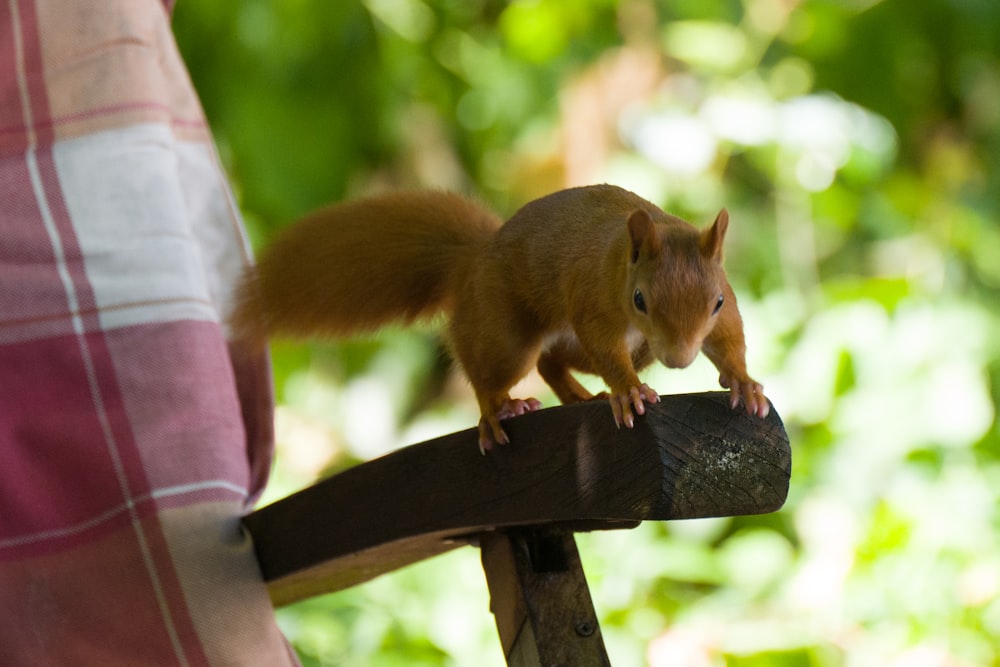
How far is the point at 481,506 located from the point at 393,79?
5.11 ft

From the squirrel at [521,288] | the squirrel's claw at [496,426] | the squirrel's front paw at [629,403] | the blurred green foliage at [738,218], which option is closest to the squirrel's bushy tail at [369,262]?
the squirrel at [521,288]

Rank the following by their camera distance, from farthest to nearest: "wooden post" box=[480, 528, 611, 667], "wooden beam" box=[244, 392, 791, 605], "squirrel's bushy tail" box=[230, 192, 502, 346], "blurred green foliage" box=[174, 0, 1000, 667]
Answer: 1. "blurred green foliage" box=[174, 0, 1000, 667]
2. "squirrel's bushy tail" box=[230, 192, 502, 346]
3. "wooden post" box=[480, 528, 611, 667]
4. "wooden beam" box=[244, 392, 791, 605]

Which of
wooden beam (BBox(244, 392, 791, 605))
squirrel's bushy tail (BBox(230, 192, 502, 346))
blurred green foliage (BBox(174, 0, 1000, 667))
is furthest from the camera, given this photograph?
blurred green foliage (BBox(174, 0, 1000, 667))

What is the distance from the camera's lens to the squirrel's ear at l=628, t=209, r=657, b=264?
605 millimetres

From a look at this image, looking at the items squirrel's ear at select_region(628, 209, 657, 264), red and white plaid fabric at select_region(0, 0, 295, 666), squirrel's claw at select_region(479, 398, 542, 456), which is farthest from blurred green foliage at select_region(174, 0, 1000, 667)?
squirrel's ear at select_region(628, 209, 657, 264)

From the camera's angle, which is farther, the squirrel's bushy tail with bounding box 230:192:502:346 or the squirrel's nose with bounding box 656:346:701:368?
the squirrel's bushy tail with bounding box 230:192:502:346

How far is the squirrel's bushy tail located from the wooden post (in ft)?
0.60

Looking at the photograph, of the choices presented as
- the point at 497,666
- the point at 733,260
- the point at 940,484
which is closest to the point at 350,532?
the point at 497,666

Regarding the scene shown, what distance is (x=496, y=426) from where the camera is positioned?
0.67 meters

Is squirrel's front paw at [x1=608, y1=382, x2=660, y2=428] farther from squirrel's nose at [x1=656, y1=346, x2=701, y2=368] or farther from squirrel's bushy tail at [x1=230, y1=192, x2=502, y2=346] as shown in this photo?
squirrel's bushy tail at [x1=230, y1=192, x2=502, y2=346]

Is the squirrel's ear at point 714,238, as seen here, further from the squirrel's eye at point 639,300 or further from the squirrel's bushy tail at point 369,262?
the squirrel's bushy tail at point 369,262

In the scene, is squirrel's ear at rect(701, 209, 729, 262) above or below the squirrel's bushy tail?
below

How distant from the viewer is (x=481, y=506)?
0.68m

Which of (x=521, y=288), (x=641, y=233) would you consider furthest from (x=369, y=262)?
(x=641, y=233)
